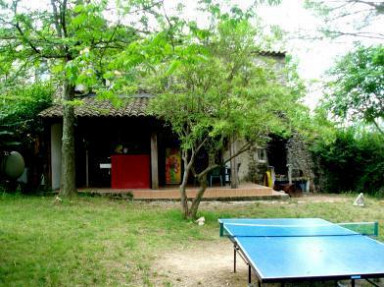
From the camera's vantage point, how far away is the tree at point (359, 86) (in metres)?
11.8

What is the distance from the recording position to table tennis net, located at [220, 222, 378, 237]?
17.7 feet

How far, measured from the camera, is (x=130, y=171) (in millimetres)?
13711

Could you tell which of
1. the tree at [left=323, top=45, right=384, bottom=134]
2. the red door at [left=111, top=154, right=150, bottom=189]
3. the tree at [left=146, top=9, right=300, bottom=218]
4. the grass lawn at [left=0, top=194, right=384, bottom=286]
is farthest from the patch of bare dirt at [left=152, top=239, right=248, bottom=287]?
the tree at [left=323, top=45, right=384, bottom=134]

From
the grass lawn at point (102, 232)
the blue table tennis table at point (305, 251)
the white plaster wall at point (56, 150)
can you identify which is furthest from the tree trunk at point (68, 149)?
the blue table tennis table at point (305, 251)

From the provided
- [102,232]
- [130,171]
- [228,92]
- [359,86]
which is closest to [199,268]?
[102,232]

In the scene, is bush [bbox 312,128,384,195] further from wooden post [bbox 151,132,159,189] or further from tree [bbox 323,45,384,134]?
wooden post [bbox 151,132,159,189]

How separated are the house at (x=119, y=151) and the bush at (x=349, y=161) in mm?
3667

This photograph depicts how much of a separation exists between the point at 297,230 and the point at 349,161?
11915 mm

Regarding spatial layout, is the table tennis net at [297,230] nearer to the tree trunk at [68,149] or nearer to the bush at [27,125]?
the tree trunk at [68,149]

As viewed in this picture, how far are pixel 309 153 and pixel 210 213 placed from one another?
27.7ft

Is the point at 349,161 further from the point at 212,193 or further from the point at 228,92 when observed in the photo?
the point at 228,92

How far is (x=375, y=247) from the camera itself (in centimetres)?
459

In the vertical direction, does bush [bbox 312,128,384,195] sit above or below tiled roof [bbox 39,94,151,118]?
below

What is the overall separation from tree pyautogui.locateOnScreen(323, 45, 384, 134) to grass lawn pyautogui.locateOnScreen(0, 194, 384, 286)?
11.3ft
